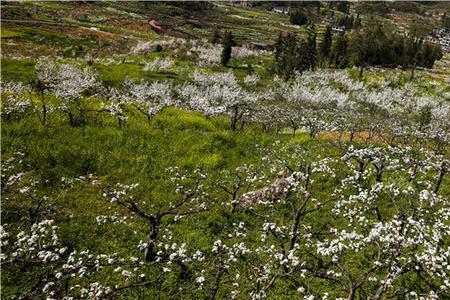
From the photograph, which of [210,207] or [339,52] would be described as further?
[339,52]

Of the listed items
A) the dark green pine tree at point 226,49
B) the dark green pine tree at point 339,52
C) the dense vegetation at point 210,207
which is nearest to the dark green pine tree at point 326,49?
the dark green pine tree at point 339,52

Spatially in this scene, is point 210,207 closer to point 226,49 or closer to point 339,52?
point 226,49

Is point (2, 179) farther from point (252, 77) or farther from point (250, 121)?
point (252, 77)

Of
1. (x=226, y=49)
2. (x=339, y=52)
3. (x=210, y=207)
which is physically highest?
(x=339, y=52)

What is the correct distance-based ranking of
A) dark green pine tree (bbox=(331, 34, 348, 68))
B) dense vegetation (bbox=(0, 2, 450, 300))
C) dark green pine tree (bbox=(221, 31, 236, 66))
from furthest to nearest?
dark green pine tree (bbox=(331, 34, 348, 68)) < dark green pine tree (bbox=(221, 31, 236, 66)) < dense vegetation (bbox=(0, 2, 450, 300))

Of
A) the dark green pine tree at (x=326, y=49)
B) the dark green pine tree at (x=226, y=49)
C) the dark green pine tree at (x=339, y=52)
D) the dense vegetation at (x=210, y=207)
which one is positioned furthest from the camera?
the dark green pine tree at (x=326, y=49)

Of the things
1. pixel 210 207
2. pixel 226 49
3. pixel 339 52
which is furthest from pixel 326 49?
pixel 210 207

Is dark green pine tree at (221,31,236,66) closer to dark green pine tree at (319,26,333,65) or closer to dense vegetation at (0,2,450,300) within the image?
dark green pine tree at (319,26,333,65)

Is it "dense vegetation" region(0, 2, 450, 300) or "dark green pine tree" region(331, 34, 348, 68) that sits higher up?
"dark green pine tree" region(331, 34, 348, 68)

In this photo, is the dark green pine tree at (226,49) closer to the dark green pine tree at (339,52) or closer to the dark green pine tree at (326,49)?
the dark green pine tree at (326,49)

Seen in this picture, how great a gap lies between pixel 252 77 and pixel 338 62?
3507cm

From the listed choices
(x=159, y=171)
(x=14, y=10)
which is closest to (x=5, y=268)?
(x=159, y=171)

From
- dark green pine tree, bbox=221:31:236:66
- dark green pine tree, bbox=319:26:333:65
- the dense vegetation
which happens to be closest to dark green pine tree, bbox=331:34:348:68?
dark green pine tree, bbox=319:26:333:65

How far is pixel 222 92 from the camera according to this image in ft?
145
